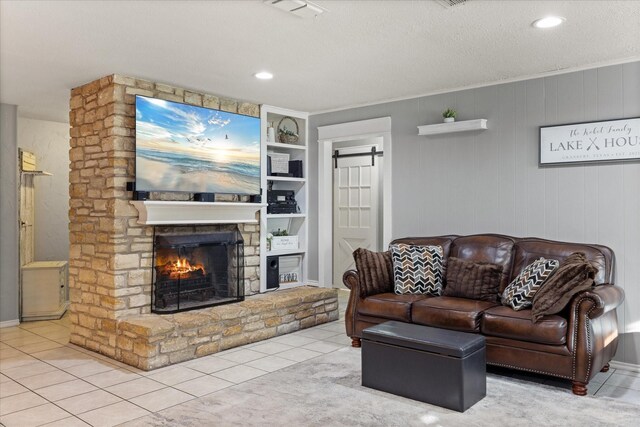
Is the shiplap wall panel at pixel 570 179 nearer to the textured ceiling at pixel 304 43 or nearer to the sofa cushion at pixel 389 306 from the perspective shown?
the textured ceiling at pixel 304 43

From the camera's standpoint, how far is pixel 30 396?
327cm

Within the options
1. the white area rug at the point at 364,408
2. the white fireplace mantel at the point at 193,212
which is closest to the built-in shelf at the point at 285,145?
the white fireplace mantel at the point at 193,212

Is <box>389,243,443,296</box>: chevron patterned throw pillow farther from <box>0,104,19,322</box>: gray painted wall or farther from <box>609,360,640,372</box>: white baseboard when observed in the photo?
<box>0,104,19,322</box>: gray painted wall

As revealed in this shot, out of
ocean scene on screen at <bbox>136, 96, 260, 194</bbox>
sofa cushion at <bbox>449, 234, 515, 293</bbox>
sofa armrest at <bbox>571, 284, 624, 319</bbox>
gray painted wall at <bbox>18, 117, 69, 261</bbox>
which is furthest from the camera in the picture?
gray painted wall at <bbox>18, 117, 69, 261</bbox>

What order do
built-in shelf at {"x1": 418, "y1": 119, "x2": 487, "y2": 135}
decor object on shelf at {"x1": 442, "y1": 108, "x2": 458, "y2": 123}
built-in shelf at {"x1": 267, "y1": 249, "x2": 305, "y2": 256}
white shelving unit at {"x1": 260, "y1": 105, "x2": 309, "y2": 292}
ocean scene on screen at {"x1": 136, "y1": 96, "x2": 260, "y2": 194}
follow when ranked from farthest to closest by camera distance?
white shelving unit at {"x1": 260, "y1": 105, "x2": 309, "y2": 292}, built-in shelf at {"x1": 267, "y1": 249, "x2": 305, "y2": 256}, decor object on shelf at {"x1": 442, "y1": 108, "x2": 458, "y2": 123}, built-in shelf at {"x1": 418, "y1": 119, "x2": 487, "y2": 135}, ocean scene on screen at {"x1": 136, "y1": 96, "x2": 260, "y2": 194}

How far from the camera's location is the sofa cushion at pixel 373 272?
437 cm

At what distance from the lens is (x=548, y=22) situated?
Result: 3.07 m

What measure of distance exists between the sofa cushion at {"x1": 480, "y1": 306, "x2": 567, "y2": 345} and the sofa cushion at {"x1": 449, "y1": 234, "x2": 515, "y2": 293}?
0.54m

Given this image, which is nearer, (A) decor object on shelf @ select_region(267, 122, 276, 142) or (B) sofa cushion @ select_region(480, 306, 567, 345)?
(B) sofa cushion @ select_region(480, 306, 567, 345)

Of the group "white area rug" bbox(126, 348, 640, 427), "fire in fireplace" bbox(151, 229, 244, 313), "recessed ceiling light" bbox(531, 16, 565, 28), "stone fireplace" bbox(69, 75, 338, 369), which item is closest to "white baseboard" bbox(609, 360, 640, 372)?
"white area rug" bbox(126, 348, 640, 427)

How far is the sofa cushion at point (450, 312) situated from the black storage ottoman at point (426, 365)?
1.37 feet

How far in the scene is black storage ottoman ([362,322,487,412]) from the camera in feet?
9.70

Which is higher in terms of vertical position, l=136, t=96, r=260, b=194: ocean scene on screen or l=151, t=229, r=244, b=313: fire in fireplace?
l=136, t=96, r=260, b=194: ocean scene on screen

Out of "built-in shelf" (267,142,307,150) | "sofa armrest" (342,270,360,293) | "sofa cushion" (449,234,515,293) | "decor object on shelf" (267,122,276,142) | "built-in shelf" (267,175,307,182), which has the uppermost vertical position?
"decor object on shelf" (267,122,276,142)
